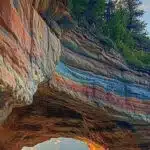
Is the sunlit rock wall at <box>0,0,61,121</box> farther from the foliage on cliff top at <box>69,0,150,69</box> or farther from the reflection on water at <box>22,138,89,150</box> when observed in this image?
the reflection on water at <box>22,138,89,150</box>


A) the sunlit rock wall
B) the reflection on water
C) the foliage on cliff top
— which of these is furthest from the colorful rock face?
the reflection on water

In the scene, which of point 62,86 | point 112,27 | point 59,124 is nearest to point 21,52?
point 62,86

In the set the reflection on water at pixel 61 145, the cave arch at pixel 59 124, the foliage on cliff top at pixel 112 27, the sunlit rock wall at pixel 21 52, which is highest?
the foliage on cliff top at pixel 112 27

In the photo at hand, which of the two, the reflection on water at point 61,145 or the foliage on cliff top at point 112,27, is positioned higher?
the foliage on cliff top at point 112,27

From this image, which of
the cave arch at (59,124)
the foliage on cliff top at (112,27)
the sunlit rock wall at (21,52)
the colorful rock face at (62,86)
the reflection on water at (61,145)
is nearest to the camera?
the sunlit rock wall at (21,52)

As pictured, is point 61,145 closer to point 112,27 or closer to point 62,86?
point 112,27

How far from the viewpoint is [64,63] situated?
42.1ft

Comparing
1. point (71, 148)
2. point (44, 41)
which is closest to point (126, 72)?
point (44, 41)

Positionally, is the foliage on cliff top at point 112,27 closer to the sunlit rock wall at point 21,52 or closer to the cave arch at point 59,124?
the cave arch at point 59,124

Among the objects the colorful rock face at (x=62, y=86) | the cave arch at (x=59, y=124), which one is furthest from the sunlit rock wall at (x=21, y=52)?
the cave arch at (x=59, y=124)

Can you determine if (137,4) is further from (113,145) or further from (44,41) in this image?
(44,41)

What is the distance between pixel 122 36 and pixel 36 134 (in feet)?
19.7

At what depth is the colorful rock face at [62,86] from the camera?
7.94 m

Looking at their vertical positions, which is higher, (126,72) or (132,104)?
(126,72)
